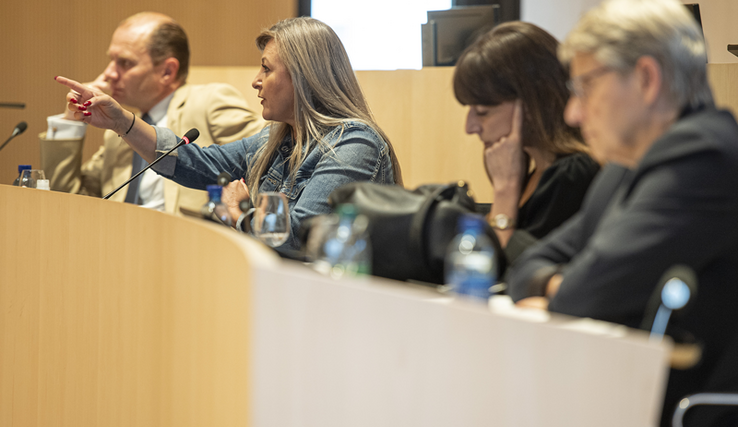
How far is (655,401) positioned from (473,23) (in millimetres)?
2466

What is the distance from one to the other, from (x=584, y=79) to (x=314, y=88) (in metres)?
1.14

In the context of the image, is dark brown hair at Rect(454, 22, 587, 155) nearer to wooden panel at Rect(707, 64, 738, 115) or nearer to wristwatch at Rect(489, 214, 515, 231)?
wristwatch at Rect(489, 214, 515, 231)

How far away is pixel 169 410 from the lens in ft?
4.52

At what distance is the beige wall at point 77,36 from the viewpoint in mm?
4180

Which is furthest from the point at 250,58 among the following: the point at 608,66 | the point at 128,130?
the point at 608,66

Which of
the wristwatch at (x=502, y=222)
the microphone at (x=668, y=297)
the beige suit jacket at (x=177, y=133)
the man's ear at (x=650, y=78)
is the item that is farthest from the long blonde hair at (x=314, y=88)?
the microphone at (x=668, y=297)

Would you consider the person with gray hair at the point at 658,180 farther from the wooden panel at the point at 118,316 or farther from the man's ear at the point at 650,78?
the wooden panel at the point at 118,316

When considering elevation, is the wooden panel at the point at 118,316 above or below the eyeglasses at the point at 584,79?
below

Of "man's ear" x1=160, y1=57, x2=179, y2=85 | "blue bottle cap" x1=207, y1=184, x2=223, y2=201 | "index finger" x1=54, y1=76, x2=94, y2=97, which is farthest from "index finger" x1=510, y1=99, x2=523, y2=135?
"man's ear" x1=160, y1=57, x2=179, y2=85

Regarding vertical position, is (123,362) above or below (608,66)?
below

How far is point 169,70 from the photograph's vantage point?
315 centimetres

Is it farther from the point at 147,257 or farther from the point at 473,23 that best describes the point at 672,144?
the point at 473,23

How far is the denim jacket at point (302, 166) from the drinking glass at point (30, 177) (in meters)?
0.53

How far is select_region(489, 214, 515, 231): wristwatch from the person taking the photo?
1545 mm
